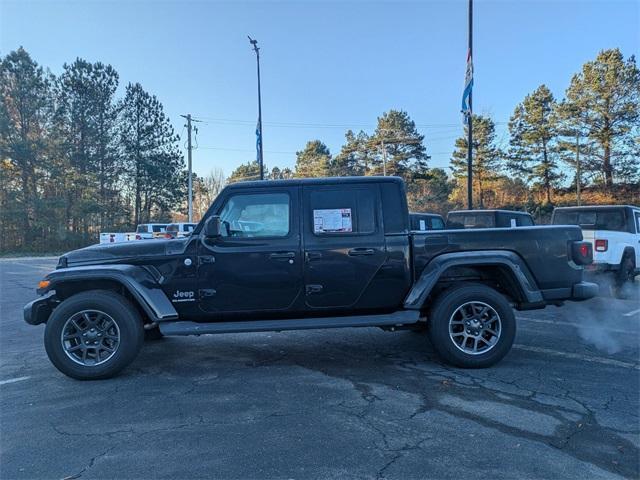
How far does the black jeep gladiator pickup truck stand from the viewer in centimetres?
457

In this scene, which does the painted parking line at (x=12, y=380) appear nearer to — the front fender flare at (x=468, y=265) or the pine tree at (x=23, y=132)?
the front fender flare at (x=468, y=265)

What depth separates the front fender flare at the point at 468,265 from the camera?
4672 mm

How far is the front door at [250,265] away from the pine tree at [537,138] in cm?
4140

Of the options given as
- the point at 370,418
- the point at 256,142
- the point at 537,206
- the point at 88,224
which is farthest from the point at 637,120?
the point at 88,224

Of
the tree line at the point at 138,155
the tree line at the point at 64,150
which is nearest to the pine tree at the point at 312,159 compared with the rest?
the tree line at the point at 138,155

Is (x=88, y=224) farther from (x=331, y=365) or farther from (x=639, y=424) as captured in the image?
(x=639, y=424)

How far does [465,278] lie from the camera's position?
5.04 m

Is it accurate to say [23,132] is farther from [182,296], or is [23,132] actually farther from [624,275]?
[624,275]

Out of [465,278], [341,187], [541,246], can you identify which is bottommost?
[465,278]

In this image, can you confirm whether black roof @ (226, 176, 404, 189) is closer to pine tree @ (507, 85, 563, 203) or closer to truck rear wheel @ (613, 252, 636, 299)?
truck rear wheel @ (613, 252, 636, 299)

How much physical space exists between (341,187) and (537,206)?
38.8 metres

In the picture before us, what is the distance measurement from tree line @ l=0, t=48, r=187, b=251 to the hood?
113ft

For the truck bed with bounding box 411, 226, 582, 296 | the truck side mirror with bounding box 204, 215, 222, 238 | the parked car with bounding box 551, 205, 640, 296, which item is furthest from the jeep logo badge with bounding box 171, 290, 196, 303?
the parked car with bounding box 551, 205, 640, 296

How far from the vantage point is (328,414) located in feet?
12.0
